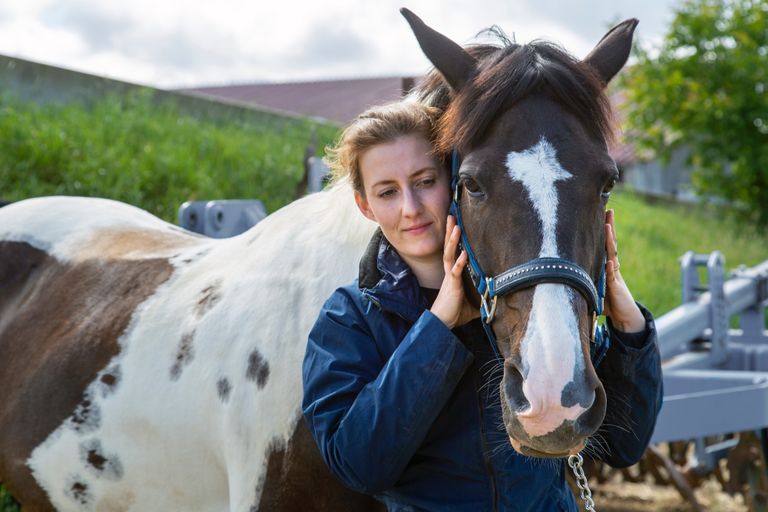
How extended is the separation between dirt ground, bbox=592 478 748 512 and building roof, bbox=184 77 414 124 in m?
10.1

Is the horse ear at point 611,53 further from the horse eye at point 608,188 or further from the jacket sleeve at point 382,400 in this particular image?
the jacket sleeve at point 382,400

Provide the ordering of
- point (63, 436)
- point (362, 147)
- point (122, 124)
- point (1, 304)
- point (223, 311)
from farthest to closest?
point (122, 124), point (1, 304), point (63, 436), point (223, 311), point (362, 147)

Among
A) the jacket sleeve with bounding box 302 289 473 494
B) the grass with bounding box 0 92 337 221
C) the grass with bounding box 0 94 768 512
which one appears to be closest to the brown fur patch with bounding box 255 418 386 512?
the jacket sleeve with bounding box 302 289 473 494

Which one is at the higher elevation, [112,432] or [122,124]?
[122,124]

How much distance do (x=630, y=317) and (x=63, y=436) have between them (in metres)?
1.82

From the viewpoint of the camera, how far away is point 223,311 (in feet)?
8.39

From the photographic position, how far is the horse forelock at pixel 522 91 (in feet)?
5.96

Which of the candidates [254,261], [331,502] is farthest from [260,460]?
[254,261]

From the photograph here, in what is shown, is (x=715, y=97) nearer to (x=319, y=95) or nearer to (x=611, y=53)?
(x=319, y=95)

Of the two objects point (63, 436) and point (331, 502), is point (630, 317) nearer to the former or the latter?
point (331, 502)

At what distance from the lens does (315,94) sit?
22.0 metres

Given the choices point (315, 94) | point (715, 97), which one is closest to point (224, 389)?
point (715, 97)

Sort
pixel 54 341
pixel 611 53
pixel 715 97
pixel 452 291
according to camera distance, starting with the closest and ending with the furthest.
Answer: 1. pixel 452 291
2. pixel 611 53
3. pixel 54 341
4. pixel 715 97

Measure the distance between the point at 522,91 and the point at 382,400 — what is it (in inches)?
27.2
